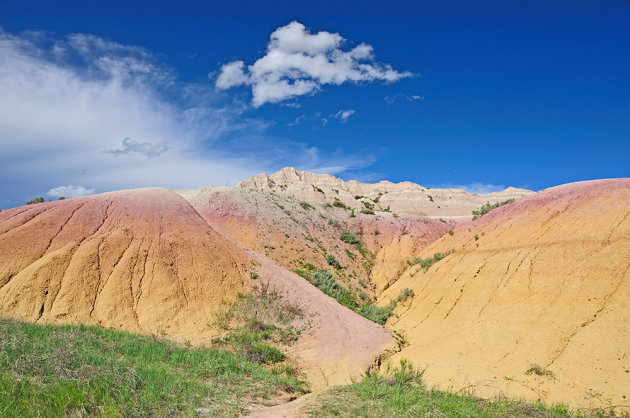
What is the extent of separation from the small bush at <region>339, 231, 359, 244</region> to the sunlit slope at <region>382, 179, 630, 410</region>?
10.8m

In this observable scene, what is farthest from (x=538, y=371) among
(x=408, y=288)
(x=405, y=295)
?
(x=408, y=288)

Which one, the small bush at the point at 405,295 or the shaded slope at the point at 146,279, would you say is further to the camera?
the small bush at the point at 405,295

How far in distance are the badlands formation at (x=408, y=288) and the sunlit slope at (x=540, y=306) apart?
0.19 feet

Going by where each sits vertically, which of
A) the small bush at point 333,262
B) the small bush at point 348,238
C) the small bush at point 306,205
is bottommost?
the small bush at point 333,262

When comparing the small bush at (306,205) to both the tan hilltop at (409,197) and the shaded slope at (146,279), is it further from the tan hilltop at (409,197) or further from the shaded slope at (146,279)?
the shaded slope at (146,279)

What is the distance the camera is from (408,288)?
23.7 m

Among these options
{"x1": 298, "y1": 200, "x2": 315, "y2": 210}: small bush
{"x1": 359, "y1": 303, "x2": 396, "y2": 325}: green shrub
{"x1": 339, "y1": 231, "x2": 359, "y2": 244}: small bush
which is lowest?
{"x1": 359, "y1": 303, "x2": 396, "y2": 325}: green shrub

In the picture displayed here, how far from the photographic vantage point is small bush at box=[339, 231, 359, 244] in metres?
34.3

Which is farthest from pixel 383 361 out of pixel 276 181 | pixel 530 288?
pixel 276 181

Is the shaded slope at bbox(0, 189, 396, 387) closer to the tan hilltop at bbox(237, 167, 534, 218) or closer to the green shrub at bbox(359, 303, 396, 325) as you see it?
the green shrub at bbox(359, 303, 396, 325)

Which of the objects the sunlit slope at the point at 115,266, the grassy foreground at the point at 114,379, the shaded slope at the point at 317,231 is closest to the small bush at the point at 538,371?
the grassy foreground at the point at 114,379

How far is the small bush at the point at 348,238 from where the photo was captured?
34281 mm

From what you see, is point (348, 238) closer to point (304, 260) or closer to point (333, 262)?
point (333, 262)

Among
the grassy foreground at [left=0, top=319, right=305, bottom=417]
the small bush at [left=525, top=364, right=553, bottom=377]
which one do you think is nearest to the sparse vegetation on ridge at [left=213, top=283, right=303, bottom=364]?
the grassy foreground at [left=0, top=319, right=305, bottom=417]
